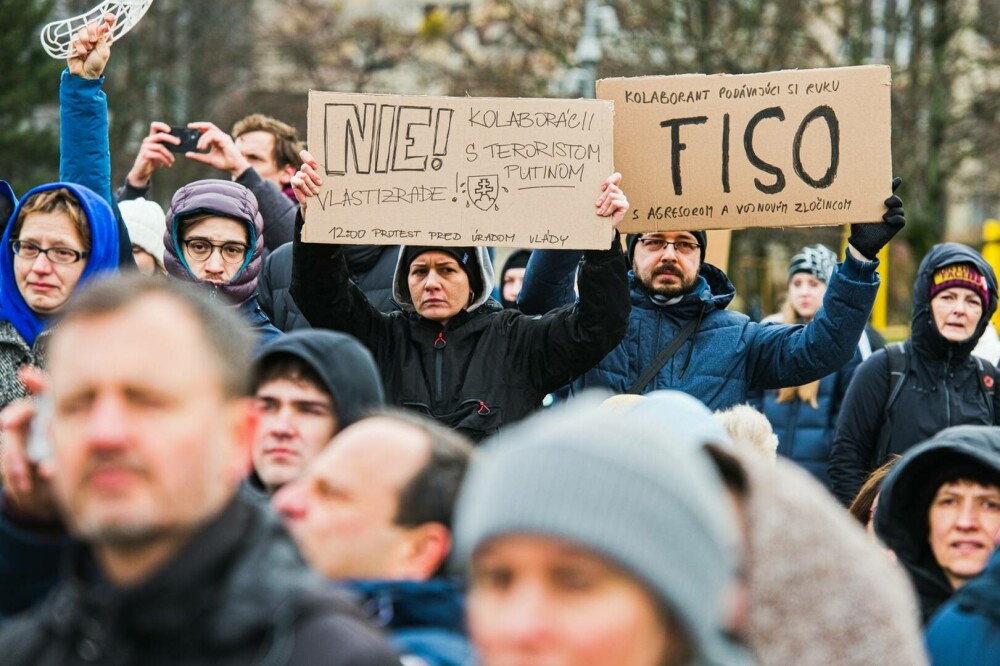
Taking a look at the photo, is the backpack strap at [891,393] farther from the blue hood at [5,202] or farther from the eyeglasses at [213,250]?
the blue hood at [5,202]

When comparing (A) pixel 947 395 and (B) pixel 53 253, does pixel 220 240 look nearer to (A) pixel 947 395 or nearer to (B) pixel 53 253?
(B) pixel 53 253

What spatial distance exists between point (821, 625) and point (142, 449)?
1.10 meters

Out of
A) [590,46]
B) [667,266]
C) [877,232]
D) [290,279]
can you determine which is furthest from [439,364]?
[590,46]

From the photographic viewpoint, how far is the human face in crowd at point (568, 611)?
2146 mm

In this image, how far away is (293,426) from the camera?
11.8ft

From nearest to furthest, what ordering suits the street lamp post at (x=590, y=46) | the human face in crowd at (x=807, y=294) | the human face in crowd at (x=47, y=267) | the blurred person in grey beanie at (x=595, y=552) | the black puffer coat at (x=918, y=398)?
1. the blurred person in grey beanie at (x=595, y=552)
2. the human face in crowd at (x=47, y=267)
3. the black puffer coat at (x=918, y=398)
4. the human face in crowd at (x=807, y=294)
5. the street lamp post at (x=590, y=46)

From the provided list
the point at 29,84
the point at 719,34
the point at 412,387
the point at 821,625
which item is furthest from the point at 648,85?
the point at 29,84

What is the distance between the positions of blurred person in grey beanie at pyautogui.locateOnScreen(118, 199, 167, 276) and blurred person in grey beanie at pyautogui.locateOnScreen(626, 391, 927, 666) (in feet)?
14.3

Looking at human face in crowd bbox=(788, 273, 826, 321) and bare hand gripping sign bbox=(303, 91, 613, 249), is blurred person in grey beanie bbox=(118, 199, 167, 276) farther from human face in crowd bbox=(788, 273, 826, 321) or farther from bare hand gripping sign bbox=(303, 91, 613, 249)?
human face in crowd bbox=(788, 273, 826, 321)

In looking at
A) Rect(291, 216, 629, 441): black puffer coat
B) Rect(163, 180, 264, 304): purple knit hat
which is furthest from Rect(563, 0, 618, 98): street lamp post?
Rect(291, 216, 629, 441): black puffer coat

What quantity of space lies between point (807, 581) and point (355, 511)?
86 cm

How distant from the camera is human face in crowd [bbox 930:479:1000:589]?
3.91 m

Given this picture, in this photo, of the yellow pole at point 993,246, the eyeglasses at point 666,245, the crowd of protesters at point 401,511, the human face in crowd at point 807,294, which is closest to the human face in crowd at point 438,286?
the crowd of protesters at point 401,511

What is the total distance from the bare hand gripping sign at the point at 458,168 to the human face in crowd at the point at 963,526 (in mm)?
2049
